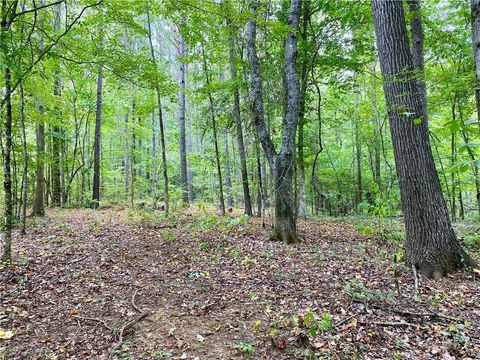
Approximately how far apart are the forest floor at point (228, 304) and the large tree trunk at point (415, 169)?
35cm

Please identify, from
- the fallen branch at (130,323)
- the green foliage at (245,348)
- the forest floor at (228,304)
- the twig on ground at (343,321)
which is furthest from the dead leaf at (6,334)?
the twig on ground at (343,321)

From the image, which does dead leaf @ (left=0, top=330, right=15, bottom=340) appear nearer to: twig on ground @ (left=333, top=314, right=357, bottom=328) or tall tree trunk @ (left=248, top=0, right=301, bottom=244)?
twig on ground @ (left=333, top=314, right=357, bottom=328)

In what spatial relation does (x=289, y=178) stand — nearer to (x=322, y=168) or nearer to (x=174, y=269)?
(x=174, y=269)

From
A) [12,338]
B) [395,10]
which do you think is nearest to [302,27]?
[395,10]

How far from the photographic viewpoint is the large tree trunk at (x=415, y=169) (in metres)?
4.68

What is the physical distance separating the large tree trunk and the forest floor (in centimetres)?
35

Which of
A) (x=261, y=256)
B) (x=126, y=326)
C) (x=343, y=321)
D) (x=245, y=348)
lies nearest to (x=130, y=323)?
(x=126, y=326)

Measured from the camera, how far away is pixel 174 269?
5734mm

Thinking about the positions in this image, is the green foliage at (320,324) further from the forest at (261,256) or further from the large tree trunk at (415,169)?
the large tree trunk at (415,169)

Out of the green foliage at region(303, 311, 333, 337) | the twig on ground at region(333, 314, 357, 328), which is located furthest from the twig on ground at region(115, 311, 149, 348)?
the twig on ground at region(333, 314, 357, 328)

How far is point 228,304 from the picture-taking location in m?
4.42

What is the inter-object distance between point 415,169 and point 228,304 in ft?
12.1

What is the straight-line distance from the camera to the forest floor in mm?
3369

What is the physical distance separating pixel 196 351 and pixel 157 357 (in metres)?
0.44
